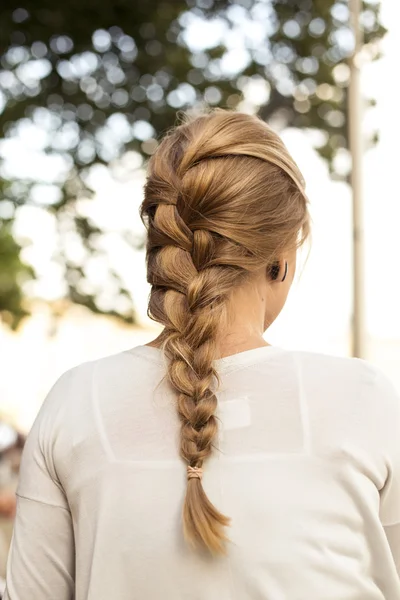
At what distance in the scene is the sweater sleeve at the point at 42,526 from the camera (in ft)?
3.24

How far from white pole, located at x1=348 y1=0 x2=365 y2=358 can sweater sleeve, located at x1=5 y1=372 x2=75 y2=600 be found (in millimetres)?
1839

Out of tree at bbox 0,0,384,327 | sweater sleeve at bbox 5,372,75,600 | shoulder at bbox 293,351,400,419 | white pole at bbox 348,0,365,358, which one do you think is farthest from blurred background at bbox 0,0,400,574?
shoulder at bbox 293,351,400,419

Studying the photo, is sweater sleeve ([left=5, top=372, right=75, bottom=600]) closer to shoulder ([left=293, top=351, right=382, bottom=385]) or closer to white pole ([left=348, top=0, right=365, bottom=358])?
shoulder ([left=293, top=351, right=382, bottom=385])

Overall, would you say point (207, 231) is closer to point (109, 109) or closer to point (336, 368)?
point (336, 368)

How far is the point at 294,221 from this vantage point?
1.00 meters

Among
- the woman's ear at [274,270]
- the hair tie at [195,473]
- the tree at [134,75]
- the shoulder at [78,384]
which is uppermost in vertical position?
the tree at [134,75]

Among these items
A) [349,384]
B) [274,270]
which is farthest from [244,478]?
[274,270]

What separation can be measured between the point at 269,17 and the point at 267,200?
4206mm

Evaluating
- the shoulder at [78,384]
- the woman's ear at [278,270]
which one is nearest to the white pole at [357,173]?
the woman's ear at [278,270]

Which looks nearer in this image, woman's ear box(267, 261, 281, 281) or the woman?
the woman

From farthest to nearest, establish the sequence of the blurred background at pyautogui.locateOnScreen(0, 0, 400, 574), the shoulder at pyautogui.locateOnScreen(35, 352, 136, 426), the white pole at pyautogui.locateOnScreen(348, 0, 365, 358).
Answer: the blurred background at pyautogui.locateOnScreen(0, 0, 400, 574) < the white pole at pyautogui.locateOnScreen(348, 0, 365, 358) < the shoulder at pyautogui.locateOnScreen(35, 352, 136, 426)

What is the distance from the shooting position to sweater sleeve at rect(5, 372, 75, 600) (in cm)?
99

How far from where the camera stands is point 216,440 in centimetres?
93

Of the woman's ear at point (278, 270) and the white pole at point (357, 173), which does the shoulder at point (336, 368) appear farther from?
the white pole at point (357, 173)
